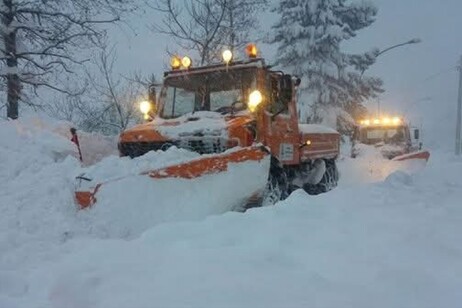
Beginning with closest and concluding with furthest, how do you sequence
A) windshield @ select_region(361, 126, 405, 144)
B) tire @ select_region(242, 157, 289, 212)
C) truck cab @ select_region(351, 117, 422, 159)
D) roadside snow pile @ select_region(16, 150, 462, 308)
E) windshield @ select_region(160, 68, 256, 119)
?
roadside snow pile @ select_region(16, 150, 462, 308) → tire @ select_region(242, 157, 289, 212) → windshield @ select_region(160, 68, 256, 119) → truck cab @ select_region(351, 117, 422, 159) → windshield @ select_region(361, 126, 405, 144)

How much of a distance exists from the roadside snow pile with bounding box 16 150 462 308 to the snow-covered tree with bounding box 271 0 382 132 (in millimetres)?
23007

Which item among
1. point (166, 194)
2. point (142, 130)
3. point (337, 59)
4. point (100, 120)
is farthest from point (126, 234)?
point (337, 59)

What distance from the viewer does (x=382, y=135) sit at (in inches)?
751

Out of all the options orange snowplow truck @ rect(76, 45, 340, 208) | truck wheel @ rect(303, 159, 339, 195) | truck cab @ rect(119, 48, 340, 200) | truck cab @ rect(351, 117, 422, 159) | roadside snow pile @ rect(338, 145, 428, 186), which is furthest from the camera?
truck cab @ rect(351, 117, 422, 159)

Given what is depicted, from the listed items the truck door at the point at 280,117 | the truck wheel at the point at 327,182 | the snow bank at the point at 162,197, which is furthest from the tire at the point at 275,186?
the truck wheel at the point at 327,182

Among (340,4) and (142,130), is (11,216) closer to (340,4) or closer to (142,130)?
(142,130)

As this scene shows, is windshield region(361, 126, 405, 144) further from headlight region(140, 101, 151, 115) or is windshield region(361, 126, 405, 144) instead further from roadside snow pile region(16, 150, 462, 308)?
roadside snow pile region(16, 150, 462, 308)

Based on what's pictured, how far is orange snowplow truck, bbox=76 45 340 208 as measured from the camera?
703 cm

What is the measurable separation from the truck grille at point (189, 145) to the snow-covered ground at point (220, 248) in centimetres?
59

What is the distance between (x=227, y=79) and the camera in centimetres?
793

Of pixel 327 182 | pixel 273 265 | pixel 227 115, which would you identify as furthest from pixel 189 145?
pixel 327 182

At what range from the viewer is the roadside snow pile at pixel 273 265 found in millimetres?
3307

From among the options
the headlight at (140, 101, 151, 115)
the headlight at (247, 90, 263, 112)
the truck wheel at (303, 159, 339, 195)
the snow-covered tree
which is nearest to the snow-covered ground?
the headlight at (247, 90, 263, 112)

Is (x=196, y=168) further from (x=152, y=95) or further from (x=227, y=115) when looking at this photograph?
(x=152, y=95)
